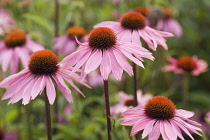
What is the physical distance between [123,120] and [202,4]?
2.27m

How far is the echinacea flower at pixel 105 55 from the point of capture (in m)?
1.00

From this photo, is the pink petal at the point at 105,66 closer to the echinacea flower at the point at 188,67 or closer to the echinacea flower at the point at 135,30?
the echinacea flower at the point at 135,30

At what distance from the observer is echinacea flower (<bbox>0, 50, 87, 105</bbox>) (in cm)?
104

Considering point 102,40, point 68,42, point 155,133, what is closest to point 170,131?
point 155,133

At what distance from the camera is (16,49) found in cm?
163

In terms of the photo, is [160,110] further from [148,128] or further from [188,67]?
[188,67]

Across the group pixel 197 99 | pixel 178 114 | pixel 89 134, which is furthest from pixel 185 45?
pixel 178 114

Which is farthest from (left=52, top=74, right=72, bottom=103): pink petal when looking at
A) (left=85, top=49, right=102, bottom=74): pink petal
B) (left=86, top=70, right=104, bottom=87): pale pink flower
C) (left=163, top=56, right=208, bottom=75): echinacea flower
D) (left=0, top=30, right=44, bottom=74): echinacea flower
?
(left=86, top=70, right=104, bottom=87): pale pink flower

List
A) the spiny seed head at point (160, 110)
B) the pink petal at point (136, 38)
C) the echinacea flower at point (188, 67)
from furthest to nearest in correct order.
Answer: the echinacea flower at point (188, 67) < the pink petal at point (136, 38) < the spiny seed head at point (160, 110)

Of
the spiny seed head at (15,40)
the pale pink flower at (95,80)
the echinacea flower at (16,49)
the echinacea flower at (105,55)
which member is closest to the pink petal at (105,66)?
the echinacea flower at (105,55)

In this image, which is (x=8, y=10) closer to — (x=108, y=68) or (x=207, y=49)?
(x=207, y=49)

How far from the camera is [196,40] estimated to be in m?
3.07

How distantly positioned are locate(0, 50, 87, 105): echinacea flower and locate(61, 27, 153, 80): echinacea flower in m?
0.06

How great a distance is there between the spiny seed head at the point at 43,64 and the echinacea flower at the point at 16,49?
0.40m
